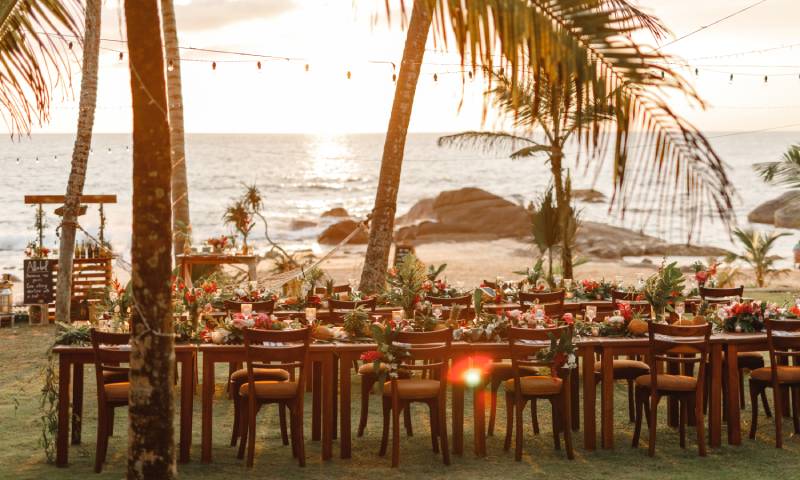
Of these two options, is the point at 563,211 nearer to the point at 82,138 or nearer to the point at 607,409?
the point at 82,138

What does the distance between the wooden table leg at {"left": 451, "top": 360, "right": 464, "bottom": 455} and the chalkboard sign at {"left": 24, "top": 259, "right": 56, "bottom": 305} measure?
927cm

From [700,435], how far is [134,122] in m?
4.48

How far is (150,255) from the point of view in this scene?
4250 millimetres

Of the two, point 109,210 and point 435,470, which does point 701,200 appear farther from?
point 109,210

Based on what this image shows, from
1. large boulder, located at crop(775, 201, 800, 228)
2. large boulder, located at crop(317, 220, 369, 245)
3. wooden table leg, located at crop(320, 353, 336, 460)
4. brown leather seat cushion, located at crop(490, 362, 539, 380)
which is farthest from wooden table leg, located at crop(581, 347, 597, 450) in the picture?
large boulder, located at crop(775, 201, 800, 228)

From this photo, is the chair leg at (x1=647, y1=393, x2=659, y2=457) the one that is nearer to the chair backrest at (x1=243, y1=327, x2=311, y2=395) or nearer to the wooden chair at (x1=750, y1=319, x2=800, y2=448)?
the wooden chair at (x1=750, y1=319, x2=800, y2=448)

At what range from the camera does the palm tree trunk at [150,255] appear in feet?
14.0

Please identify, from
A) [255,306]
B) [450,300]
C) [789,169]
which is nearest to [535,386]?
[450,300]

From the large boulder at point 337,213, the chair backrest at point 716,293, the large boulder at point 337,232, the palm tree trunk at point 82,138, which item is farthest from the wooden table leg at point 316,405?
the large boulder at point 337,213

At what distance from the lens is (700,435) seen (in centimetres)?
679

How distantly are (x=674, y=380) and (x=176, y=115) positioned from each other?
34.1 ft

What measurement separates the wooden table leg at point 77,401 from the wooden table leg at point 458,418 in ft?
8.40

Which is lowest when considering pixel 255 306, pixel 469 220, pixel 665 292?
pixel 255 306

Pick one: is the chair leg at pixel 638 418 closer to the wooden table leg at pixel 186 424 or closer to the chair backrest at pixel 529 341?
the chair backrest at pixel 529 341
